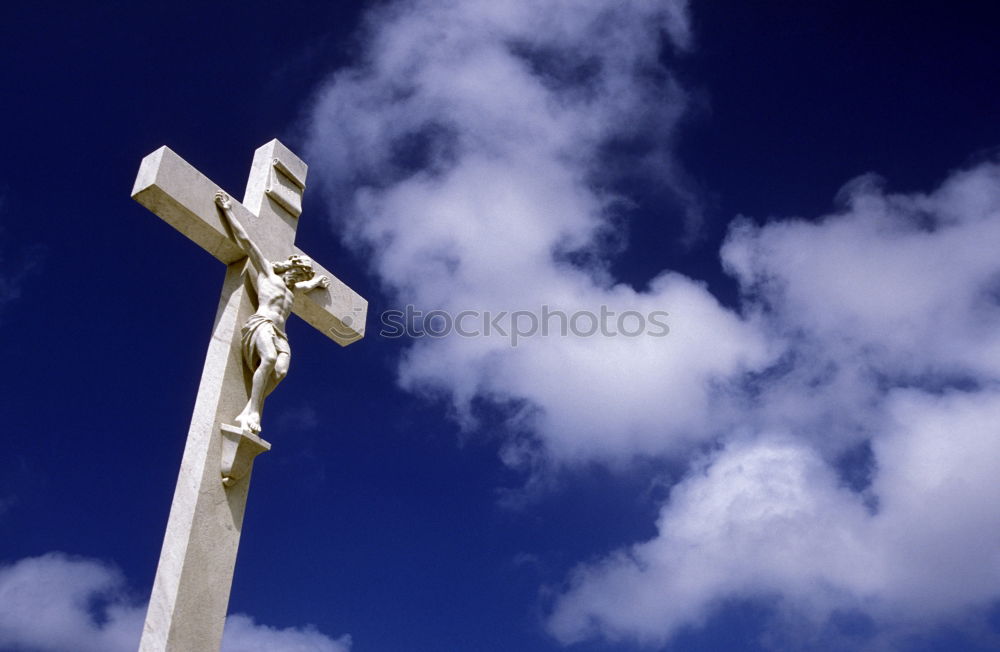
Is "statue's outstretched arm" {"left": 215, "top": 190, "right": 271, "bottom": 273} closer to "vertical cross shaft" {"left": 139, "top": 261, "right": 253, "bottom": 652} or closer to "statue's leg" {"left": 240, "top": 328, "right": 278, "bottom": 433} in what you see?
"vertical cross shaft" {"left": 139, "top": 261, "right": 253, "bottom": 652}

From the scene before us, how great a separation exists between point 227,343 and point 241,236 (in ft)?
3.35

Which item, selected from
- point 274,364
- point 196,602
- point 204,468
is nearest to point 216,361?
point 274,364

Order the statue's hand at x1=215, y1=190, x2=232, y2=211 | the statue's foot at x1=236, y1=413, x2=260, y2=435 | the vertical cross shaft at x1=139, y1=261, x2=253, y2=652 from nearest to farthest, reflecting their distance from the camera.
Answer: the vertical cross shaft at x1=139, y1=261, x2=253, y2=652
the statue's foot at x1=236, y1=413, x2=260, y2=435
the statue's hand at x1=215, y1=190, x2=232, y2=211

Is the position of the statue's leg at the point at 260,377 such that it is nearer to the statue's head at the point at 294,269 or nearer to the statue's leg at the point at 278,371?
the statue's leg at the point at 278,371

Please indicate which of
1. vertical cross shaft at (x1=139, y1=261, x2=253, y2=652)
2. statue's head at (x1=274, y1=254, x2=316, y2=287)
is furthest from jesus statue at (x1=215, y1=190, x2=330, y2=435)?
vertical cross shaft at (x1=139, y1=261, x2=253, y2=652)

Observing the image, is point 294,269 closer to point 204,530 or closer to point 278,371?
point 278,371

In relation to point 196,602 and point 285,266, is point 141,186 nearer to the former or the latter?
point 285,266

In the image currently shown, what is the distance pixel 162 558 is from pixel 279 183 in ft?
12.4

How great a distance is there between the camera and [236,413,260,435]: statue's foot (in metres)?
6.89

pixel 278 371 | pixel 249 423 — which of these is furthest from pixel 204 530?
pixel 278 371

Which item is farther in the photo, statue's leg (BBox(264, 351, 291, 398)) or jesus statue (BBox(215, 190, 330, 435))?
statue's leg (BBox(264, 351, 291, 398))

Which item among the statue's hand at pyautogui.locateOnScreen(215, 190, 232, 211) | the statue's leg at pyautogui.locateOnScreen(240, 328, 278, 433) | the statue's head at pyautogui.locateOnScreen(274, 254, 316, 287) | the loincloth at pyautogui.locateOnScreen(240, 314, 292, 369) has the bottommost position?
the statue's leg at pyautogui.locateOnScreen(240, 328, 278, 433)

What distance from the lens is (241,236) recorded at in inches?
308

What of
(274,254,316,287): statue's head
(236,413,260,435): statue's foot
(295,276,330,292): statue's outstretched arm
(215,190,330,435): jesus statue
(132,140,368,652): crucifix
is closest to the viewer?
(132,140,368,652): crucifix
